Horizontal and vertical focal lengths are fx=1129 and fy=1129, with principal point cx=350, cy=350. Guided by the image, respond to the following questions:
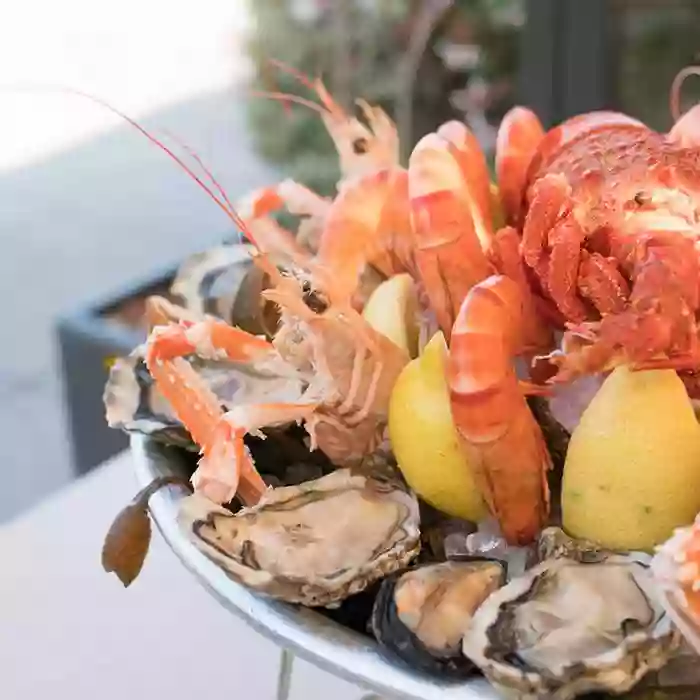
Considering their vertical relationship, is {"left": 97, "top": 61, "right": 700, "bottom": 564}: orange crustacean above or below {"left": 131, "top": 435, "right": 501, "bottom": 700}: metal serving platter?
above

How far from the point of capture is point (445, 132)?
500 millimetres

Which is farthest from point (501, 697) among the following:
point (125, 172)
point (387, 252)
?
point (125, 172)

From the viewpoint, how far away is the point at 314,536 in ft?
1.31

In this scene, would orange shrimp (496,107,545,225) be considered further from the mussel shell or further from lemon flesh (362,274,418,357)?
the mussel shell

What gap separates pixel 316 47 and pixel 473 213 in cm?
134

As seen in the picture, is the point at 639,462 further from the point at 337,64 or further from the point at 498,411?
the point at 337,64

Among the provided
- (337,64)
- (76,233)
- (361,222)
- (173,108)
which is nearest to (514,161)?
(361,222)

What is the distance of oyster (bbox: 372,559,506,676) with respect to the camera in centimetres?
35

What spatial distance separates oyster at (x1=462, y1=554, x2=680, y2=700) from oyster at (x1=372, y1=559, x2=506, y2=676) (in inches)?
0.4

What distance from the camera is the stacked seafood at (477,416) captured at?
1.17ft

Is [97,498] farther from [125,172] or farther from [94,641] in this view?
[125,172]

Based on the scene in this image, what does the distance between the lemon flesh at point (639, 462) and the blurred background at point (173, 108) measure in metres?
0.28

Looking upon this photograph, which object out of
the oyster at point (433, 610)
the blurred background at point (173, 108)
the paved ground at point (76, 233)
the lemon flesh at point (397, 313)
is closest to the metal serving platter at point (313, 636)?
the oyster at point (433, 610)

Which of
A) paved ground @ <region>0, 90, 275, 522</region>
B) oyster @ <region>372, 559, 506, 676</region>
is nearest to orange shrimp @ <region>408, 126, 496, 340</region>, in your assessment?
oyster @ <region>372, 559, 506, 676</region>
